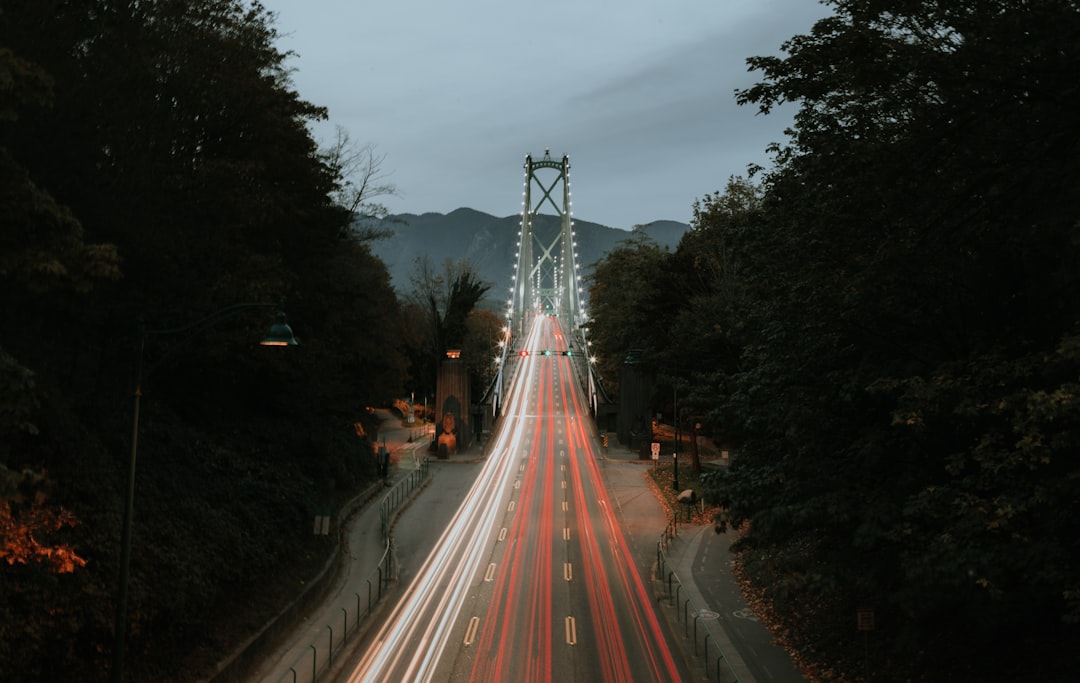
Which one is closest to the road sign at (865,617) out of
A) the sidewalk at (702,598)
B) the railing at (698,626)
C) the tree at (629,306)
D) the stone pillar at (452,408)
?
the railing at (698,626)

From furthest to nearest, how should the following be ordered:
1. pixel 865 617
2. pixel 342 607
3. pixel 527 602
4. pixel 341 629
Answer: pixel 527 602
pixel 342 607
pixel 341 629
pixel 865 617

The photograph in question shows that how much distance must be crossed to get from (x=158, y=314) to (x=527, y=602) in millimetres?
12690

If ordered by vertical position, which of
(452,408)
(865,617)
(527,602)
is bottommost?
(527,602)

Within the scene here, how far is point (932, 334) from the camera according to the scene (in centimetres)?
1288

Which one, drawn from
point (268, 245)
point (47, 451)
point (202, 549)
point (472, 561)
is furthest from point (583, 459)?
point (47, 451)

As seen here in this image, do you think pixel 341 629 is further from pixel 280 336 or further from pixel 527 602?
pixel 280 336

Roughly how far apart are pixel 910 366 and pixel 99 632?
14.0m

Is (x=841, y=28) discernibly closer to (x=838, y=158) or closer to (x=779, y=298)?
(x=838, y=158)

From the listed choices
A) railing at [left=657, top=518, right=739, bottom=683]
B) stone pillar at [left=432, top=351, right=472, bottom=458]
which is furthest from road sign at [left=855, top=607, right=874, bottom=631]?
stone pillar at [left=432, top=351, right=472, bottom=458]

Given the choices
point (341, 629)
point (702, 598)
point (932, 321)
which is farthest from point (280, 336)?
point (702, 598)

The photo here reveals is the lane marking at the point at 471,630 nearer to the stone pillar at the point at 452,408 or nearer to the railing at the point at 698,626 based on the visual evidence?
the railing at the point at 698,626

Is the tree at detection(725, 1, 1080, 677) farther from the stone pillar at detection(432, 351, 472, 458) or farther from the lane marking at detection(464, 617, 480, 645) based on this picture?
the stone pillar at detection(432, 351, 472, 458)

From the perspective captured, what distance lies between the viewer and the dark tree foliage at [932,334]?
32.5 feet

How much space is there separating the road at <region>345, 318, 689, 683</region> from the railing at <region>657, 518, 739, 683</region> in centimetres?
66
